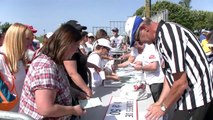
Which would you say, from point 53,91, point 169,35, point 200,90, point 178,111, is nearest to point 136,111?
point 178,111

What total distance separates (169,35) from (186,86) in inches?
13.0

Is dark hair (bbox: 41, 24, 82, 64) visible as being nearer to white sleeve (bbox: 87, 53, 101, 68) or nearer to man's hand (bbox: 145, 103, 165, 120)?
man's hand (bbox: 145, 103, 165, 120)

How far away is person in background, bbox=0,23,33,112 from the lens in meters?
2.40

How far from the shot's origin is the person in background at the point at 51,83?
66.2 inches

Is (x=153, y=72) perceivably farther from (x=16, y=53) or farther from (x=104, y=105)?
(x=16, y=53)

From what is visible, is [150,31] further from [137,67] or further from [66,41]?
[137,67]

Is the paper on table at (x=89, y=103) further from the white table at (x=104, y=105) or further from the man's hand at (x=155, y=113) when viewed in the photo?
the man's hand at (x=155, y=113)

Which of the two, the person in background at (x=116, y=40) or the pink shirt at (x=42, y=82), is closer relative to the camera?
the pink shirt at (x=42, y=82)

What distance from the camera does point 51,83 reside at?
5.60 ft

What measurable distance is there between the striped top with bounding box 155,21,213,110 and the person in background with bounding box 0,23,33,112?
45.4 inches

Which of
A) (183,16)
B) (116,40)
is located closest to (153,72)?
(116,40)

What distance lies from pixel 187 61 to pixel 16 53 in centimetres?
135

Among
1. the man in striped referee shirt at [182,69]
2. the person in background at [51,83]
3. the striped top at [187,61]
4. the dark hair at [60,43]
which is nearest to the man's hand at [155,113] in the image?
the man in striped referee shirt at [182,69]

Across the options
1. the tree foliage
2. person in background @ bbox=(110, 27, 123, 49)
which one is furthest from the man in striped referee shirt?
the tree foliage
